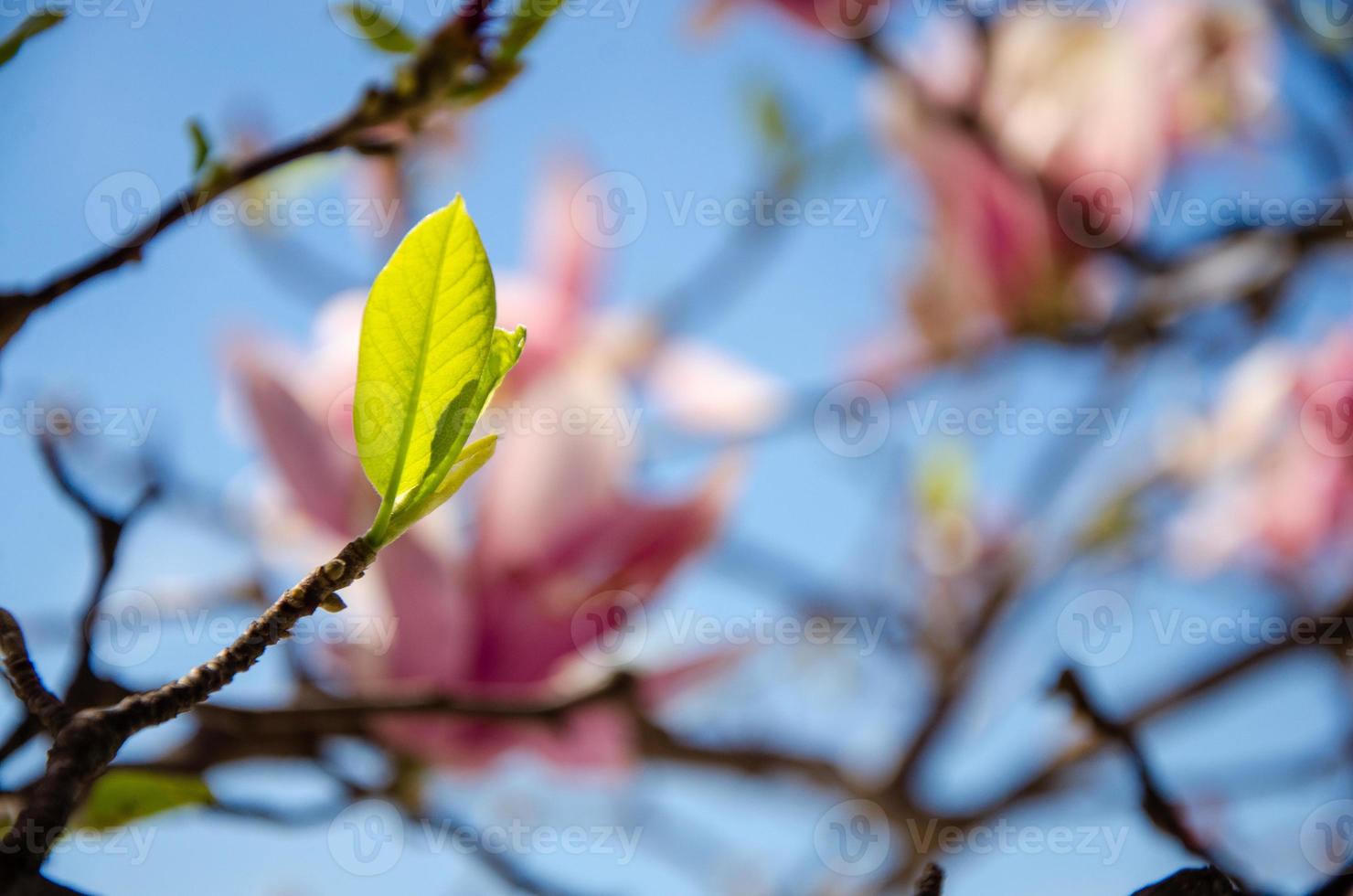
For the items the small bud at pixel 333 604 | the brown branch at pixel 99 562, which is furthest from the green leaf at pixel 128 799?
the small bud at pixel 333 604

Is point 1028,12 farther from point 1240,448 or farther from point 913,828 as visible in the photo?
point 913,828

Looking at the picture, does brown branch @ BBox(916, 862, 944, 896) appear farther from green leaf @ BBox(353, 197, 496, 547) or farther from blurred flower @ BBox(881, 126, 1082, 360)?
blurred flower @ BBox(881, 126, 1082, 360)

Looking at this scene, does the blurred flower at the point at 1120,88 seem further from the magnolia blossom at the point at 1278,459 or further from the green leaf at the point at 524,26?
the green leaf at the point at 524,26

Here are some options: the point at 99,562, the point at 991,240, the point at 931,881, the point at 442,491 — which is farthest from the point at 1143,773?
the point at 991,240

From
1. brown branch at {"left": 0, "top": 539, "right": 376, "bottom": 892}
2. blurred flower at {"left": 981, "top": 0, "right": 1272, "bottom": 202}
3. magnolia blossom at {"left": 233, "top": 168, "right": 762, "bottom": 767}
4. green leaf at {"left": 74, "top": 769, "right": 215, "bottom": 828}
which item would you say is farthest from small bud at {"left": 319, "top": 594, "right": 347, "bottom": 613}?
blurred flower at {"left": 981, "top": 0, "right": 1272, "bottom": 202}

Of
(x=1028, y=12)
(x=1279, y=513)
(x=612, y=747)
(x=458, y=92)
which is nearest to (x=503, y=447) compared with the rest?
(x=612, y=747)

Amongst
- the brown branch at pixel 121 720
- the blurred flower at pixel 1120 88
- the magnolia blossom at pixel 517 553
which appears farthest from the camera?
the blurred flower at pixel 1120 88
